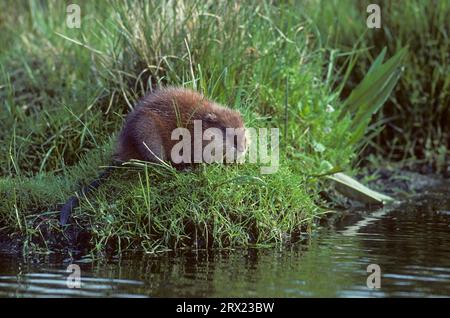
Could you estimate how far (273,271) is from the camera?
5102mm

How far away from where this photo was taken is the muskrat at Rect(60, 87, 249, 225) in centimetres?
605

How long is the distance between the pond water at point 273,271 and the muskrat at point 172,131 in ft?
2.35

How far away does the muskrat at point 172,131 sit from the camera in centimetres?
605

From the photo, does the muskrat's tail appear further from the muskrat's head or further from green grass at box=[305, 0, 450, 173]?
green grass at box=[305, 0, 450, 173]

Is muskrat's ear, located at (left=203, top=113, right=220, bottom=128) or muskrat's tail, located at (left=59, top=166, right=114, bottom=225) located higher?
muskrat's ear, located at (left=203, top=113, right=220, bottom=128)
